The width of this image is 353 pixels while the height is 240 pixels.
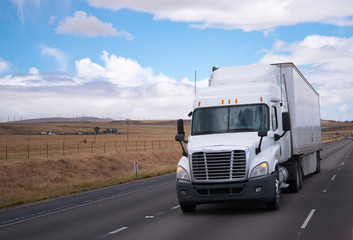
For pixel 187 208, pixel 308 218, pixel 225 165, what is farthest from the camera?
pixel 187 208

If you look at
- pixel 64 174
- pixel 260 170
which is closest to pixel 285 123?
A: pixel 260 170

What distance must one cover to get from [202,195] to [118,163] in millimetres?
31791

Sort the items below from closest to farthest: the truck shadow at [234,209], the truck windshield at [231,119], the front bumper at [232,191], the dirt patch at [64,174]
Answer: the front bumper at [232,191] < the truck shadow at [234,209] < the truck windshield at [231,119] < the dirt patch at [64,174]

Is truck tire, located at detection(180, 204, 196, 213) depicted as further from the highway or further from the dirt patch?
the dirt patch

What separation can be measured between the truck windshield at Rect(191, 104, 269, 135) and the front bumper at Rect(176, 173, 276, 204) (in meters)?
1.62

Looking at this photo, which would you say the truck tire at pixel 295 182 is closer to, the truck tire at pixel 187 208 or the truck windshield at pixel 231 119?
the truck windshield at pixel 231 119

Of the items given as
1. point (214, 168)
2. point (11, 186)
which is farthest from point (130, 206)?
point (11, 186)

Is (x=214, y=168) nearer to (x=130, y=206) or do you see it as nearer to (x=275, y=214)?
(x=275, y=214)

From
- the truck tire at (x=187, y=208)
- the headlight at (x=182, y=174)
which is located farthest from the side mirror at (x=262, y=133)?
the truck tire at (x=187, y=208)

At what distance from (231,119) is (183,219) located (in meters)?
3.04

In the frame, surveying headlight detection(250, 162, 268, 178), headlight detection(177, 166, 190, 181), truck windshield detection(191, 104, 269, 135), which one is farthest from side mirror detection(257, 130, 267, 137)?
headlight detection(177, 166, 190, 181)

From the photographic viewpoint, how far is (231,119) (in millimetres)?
13734

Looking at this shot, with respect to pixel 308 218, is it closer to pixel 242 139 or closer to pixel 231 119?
pixel 242 139

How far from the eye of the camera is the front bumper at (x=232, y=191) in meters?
12.3
